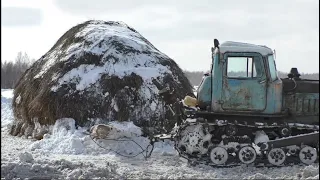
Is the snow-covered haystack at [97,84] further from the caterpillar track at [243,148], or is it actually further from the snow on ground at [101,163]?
the caterpillar track at [243,148]

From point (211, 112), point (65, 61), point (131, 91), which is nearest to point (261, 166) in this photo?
point (211, 112)

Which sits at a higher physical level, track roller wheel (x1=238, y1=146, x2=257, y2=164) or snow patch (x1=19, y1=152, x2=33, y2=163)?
track roller wheel (x1=238, y1=146, x2=257, y2=164)

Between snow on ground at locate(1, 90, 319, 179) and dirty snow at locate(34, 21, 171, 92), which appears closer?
snow on ground at locate(1, 90, 319, 179)

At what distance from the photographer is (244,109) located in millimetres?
10570

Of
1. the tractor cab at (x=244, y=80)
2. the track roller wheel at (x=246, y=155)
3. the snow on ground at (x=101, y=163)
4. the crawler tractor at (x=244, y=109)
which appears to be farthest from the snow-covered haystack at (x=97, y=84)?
the track roller wheel at (x=246, y=155)

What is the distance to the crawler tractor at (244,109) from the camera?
10.2 metres

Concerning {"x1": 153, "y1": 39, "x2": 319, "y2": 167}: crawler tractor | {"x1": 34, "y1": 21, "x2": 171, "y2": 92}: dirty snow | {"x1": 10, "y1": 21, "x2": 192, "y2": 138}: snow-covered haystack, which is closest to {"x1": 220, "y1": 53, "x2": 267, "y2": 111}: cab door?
{"x1": 153, "y1": 39, "x2": 319, "y2": 167}: crawler tractor

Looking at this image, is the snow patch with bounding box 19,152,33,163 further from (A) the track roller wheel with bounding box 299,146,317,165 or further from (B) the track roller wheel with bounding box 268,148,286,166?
(A) the track roller wheel with bounding box 299,146,317,165

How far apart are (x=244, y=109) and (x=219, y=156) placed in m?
1.26

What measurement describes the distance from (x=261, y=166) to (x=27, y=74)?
11288 mm

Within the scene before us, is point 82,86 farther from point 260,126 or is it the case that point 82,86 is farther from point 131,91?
point 260,126

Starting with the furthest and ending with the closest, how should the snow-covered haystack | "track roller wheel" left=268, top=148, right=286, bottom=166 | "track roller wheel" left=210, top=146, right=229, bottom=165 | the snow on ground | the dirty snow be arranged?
the dirty snow → the snow-covered haystack → "track roller wheel" left=210, top=146, right=229, bottom=165 → "track roller wheel" left=268, top=148, right=286, bottom=166 → the snow on ground

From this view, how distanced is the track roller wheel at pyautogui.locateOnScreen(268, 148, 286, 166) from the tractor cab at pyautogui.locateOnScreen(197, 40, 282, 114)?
1.01m

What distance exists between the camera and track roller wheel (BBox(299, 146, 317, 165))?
9.81 metres
